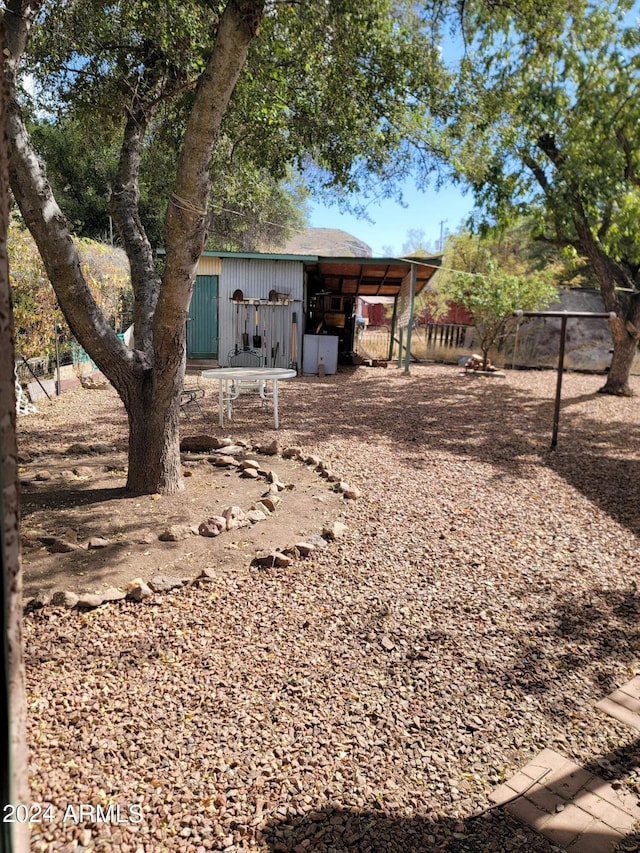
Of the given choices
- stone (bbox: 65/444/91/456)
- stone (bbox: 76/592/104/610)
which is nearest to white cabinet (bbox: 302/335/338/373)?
stone (bbox: 65/444/91/456)

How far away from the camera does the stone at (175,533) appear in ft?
13.6

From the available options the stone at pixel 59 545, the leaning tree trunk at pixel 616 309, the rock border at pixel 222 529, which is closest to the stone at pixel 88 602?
the rock border at pixel 222 529

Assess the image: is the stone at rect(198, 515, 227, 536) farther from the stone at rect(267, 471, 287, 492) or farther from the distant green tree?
the distant green tree

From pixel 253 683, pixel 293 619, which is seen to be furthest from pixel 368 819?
pixel 293 619

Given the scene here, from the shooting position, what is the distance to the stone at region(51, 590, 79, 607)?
3.21 meters

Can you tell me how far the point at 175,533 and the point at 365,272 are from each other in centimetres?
1261

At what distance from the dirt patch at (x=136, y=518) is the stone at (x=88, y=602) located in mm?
174

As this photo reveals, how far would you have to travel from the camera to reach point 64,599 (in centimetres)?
323

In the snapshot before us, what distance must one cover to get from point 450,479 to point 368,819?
14.6 ft

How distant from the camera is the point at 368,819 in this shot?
1.97m

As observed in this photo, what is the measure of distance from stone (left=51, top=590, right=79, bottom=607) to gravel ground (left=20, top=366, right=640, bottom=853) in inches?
2.5

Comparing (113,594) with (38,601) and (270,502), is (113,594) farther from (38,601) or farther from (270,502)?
(270,502)

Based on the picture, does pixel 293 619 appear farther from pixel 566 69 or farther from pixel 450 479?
pixel 566 69

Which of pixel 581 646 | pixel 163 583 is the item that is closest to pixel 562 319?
pixel 581 646
